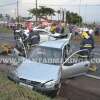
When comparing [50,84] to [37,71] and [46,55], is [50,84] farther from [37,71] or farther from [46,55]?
[46,55]

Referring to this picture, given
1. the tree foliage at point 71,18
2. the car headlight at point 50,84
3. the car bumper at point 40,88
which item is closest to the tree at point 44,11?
the tree foliage at point 71,18

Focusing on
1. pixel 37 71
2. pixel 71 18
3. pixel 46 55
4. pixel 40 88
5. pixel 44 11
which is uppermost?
pixel 46 55

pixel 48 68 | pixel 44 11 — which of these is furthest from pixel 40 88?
pixel 44 11

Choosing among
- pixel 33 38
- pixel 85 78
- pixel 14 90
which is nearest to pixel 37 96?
pixel 14 90

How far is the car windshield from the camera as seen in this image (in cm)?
1236

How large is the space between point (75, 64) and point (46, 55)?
109cm

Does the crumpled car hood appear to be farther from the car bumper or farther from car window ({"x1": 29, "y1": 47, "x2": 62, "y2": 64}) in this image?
car window ({"x1": 29, "y1": 47, "x2": 62, "y2": 64})

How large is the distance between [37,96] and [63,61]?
517 cm

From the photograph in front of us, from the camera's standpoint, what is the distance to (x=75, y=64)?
42.8 ft

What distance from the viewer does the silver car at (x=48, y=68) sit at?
10758mm

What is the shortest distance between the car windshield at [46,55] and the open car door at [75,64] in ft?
1.08

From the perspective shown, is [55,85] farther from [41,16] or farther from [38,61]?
[41,16]

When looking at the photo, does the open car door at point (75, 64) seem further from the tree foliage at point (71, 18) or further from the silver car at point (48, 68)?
the tree foliage at point (71, 18)

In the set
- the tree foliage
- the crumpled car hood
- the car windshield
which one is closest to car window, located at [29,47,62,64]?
the car windshield
